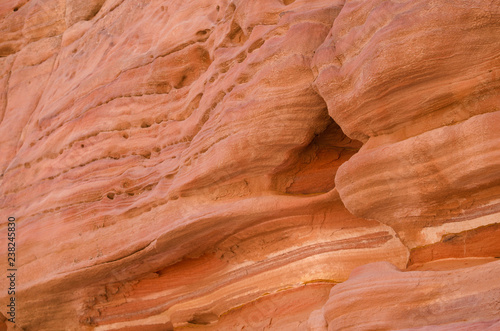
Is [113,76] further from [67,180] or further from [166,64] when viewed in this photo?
[67,180]

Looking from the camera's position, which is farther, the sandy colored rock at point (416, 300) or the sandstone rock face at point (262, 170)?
the sandstone rock face at point (262, 170)

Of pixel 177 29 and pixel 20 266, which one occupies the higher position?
pixel 177 29

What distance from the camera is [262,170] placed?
5035 mm

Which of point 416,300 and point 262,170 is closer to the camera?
point 416,300

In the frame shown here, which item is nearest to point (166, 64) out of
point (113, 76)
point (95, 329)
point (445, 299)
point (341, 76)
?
point (113, 76)

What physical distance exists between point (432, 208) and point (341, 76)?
1.20m

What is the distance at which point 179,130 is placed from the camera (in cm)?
586

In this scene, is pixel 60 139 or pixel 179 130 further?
pixel 60 139

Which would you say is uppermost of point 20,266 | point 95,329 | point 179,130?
point 179,130

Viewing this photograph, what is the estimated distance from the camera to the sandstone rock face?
3654 mm

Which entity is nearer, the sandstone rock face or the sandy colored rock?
the sandy colored rock

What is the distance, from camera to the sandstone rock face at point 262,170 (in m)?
3.65

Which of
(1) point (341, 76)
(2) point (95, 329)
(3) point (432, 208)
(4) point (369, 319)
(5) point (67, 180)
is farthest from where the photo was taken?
(5) point (67, 180)

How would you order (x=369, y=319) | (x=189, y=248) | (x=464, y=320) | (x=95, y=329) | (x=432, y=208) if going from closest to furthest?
1. (x=464, y=320)
2. (x=369, y=319)
3. (x=432, y=208)
4. (x=189, y=248)
5. (x=95, y=329)
